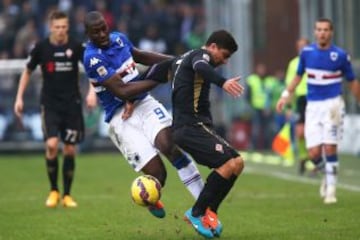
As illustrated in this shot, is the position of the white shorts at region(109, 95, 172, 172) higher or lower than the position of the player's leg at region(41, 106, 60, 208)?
higher

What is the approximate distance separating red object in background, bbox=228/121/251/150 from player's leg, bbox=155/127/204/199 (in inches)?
727

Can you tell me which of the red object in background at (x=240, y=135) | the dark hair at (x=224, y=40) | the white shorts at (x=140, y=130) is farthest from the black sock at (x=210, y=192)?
the red object in background at (x=240, y=135)

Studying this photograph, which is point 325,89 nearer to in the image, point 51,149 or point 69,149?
point 69,149

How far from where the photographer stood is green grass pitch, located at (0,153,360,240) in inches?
440

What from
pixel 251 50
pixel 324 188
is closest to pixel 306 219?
pixel 324 188

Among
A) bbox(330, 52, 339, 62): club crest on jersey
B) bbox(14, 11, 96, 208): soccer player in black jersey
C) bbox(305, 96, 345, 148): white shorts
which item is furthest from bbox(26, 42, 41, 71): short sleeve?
bbox(330, 52, 339, 62): club crest on jersey

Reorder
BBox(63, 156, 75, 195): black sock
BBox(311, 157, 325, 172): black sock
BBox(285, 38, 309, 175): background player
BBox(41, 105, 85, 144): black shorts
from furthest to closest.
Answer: BBox(285, 38, 309, 175): background player
BBox(311, 157, 325, 172): black sock
BBox(63, 156, 75, 195): black sock
BBox(41, 105, 85, 144): black shorts

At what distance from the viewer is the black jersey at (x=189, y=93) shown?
10750 millimetres

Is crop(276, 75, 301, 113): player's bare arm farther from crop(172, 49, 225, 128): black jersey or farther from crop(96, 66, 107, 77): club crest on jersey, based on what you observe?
crop(172, 49, 225, 128): black jersey

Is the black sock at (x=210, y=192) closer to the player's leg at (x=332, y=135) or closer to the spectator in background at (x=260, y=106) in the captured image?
the player's leg at (x=332, y=135)

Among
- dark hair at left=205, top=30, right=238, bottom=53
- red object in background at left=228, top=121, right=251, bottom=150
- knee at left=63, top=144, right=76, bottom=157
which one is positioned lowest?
red object in background at left=228, top=121, right=251, bottom=150

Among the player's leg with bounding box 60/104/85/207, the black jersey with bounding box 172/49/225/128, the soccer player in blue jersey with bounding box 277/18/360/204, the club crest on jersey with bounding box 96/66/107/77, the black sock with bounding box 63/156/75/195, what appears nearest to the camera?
the black jersey with bounding box 172/49/225/128

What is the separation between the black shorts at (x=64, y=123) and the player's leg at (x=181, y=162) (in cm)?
344

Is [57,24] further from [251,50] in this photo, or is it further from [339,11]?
[251,50]
